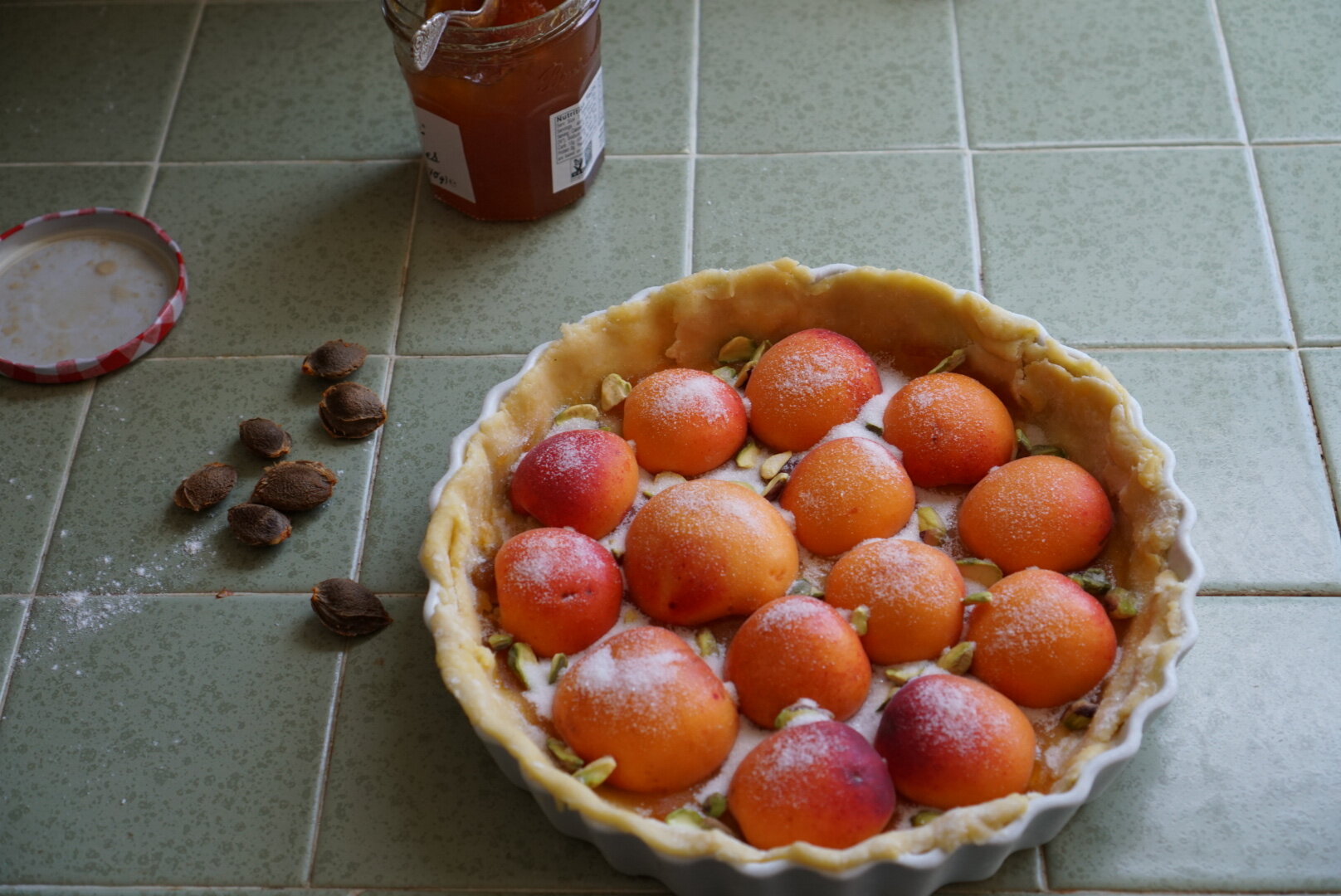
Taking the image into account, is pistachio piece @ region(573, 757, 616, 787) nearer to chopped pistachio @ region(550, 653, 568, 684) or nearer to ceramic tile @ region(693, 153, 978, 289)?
chopped pistachio @ region(550, 653, 568, 684)

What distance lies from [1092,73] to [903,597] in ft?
2.99

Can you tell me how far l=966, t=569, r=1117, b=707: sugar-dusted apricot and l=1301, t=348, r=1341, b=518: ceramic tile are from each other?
41 centimetres

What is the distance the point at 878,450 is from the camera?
40.8 inches

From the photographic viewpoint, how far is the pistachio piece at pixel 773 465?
1079mm

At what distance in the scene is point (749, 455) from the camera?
1101 millimetres

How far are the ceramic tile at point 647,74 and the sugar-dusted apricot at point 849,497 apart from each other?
0.62 meters

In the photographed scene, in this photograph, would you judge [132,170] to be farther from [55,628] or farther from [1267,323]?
[1267,323]

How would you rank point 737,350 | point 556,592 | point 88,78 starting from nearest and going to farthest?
point 556,592, point 737,350, point 88,78

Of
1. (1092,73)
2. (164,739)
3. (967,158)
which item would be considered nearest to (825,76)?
(967,158)

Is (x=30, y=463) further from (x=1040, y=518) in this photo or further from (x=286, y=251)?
(x=1040, y=518)

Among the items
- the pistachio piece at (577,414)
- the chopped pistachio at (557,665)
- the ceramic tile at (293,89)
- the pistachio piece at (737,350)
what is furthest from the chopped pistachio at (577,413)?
the ceramic tile at (293,89)

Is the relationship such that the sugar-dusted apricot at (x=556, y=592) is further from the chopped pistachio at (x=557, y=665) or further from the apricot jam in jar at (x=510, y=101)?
the apricot jam in jar at (x=510, y=101)

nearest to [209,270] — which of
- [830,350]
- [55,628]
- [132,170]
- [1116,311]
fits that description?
[132,170]

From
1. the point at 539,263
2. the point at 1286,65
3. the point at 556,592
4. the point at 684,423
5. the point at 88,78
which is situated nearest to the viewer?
the point at 556,592
